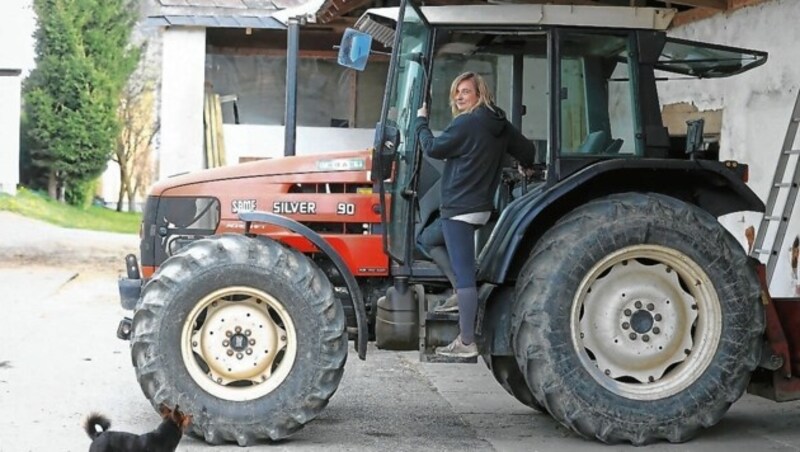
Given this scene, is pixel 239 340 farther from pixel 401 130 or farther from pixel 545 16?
pixel 545 16

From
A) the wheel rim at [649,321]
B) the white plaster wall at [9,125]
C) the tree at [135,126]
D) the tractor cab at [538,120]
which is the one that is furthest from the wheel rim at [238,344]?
the tree at [135,126]

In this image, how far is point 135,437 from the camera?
5367 mm

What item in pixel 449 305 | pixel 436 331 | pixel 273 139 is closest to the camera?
pixel 436 331

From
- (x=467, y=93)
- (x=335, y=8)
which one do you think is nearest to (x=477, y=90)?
(x=467, y=93)

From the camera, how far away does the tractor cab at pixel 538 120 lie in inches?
262

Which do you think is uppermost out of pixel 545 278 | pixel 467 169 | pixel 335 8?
pixel 335 8

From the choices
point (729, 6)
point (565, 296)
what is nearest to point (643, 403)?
point (565, 296)

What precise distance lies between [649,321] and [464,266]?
1.15 metres

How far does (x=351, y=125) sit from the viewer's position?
18250 millimetres

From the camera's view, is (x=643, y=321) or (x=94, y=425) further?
(x=643, y=321)

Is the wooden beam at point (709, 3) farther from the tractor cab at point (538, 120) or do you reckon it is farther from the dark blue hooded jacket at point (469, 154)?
the dark blue hooded jacket at point (469, 154)

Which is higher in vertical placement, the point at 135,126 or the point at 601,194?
the point at 135,126

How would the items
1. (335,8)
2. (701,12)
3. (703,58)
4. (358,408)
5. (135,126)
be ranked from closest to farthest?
(703,58) < (358,408) < (701,12) < (335,8) < (135,126)

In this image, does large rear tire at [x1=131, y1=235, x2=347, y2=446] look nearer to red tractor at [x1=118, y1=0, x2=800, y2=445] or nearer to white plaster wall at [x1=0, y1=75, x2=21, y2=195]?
red tractor at [x1=118, y1=0, x2=800, y2=445]
